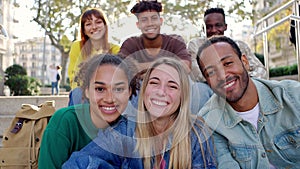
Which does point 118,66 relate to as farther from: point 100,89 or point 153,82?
point 153,82

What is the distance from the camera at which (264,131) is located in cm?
253

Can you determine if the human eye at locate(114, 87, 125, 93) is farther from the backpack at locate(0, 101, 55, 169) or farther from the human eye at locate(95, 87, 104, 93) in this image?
the backpack at locate(0, 101, 55, 169)

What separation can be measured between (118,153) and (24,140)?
0.95 meters

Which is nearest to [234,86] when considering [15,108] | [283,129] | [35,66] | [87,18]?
[283,129]

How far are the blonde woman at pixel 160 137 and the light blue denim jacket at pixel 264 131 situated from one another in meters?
0.16

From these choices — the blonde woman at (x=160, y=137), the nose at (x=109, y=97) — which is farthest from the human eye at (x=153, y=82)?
the nose at (x=109, y=97)

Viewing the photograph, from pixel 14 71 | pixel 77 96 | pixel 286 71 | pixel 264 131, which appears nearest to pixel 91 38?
pixel 77 96

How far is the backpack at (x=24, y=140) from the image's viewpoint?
2922mm

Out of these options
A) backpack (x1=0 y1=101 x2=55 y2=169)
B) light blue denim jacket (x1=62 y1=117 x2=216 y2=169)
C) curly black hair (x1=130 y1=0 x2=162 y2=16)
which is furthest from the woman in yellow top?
light blue denim jacket (x1=62 y1=117 x2=216 y2=169)

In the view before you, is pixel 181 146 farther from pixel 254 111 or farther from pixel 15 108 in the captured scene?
pixel 15 108

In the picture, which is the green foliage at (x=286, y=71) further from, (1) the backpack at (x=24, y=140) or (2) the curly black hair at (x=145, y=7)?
(1) the backpack at (x=24, y=140)

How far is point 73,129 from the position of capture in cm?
248

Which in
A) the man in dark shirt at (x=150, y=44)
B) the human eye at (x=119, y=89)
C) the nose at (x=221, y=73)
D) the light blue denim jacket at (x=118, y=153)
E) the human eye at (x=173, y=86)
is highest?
the man in dark shirt at (x=150, y=44)

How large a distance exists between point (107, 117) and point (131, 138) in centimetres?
23
